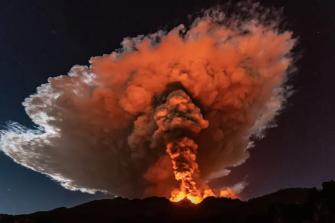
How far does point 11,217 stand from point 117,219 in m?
32.4

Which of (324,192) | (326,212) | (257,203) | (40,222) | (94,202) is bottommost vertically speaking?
(326,212)

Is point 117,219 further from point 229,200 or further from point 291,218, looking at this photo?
point 291,218

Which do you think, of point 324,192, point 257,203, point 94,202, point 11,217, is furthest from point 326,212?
point 94,202

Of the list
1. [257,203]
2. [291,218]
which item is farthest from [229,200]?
[291,218]

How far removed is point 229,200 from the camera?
146 m

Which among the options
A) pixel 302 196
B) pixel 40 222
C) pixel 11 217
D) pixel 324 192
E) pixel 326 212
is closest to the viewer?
pixel 326 212

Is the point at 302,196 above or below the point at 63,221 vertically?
above

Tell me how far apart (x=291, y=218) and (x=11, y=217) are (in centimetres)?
8933

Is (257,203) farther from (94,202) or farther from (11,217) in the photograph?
(11,217)

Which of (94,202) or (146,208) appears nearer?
(146,208)

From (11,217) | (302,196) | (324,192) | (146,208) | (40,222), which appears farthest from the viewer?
(302,196)

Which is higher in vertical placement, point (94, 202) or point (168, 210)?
point (94, 202)

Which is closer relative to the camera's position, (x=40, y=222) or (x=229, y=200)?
(x=40, y=222)

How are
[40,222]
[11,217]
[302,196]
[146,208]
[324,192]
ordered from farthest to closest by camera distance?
[302,196] → [146,208] → [11,217] → [40,222] → [324,192]
